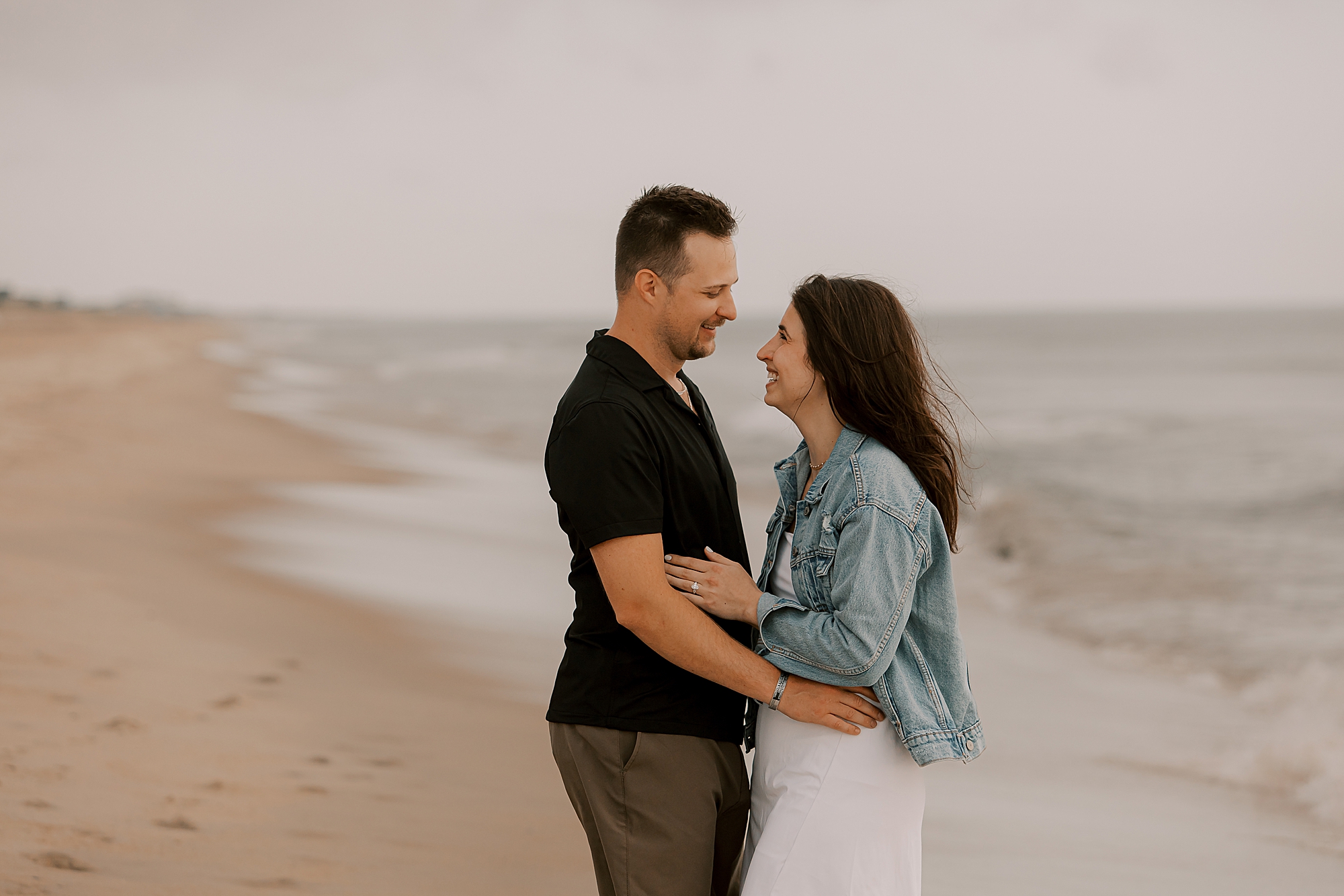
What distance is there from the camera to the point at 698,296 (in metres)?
2.61

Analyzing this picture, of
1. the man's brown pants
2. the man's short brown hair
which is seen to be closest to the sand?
the man's brown pants

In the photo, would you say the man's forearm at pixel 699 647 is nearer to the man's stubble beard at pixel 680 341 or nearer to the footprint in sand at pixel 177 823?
the man's stubble beard at pixel 680 341

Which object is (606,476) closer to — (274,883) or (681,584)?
(681,584)

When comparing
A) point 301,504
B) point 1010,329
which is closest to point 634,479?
point 301,504

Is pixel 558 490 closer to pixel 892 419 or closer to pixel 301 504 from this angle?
pixel 892 419

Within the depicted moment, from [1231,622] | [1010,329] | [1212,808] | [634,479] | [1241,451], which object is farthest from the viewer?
[1010,329]

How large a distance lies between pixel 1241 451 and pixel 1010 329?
252ft

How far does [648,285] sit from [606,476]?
548 mm

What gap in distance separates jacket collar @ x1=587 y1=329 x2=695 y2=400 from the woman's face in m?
0.28

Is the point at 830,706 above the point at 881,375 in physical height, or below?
below

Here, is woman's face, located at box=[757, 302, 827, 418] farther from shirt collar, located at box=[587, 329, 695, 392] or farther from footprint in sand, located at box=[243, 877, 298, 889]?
footprint in sand, located at box=[243, 877, 298, 889]

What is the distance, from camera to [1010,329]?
93250mm

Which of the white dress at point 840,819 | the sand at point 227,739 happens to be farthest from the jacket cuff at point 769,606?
the sand at point 227,739

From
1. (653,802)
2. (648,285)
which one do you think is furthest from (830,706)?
(648,285)
